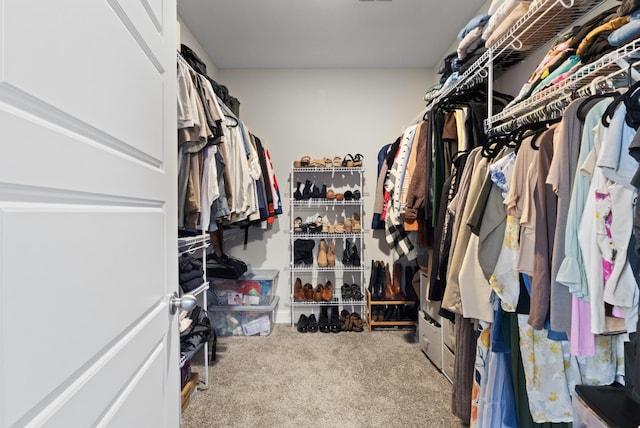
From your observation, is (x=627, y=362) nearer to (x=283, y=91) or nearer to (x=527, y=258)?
(x=527, y=258)

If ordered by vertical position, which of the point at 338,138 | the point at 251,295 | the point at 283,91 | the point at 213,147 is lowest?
the point at 251,295

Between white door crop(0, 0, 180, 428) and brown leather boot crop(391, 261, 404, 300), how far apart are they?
2.36 meters

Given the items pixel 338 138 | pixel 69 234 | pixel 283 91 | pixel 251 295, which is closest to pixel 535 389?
pixel 69 234

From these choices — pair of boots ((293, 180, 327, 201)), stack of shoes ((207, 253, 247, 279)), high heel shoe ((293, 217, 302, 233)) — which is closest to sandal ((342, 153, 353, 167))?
pair of boots ((293, 180, 327, 201))

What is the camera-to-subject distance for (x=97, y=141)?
1.72 feet

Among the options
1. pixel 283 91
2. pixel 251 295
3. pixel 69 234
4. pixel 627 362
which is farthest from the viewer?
pixel 283 91

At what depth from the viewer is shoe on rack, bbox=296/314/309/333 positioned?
112 inches

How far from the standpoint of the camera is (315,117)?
3.18 m

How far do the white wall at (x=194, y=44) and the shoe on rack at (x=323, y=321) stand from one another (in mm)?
2420

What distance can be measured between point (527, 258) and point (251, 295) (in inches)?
86.9

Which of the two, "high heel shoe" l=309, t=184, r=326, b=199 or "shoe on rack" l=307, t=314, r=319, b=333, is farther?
"high heel shoe" l=309, t=184, r=326, b=199

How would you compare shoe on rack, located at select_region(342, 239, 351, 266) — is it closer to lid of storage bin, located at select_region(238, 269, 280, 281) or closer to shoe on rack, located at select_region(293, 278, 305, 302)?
shoe on rack, located at select_region(293, 278, 305, 302)

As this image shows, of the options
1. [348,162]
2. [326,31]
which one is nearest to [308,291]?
[348,162]

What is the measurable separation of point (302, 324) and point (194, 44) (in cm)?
252
